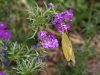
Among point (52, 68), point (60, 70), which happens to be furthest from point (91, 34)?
point (52, 68)

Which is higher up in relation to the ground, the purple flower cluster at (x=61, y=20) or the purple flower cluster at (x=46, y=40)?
the purple flower cluster at (x=61, y=20)

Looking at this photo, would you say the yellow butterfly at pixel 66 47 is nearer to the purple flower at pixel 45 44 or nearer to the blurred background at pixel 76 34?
the purple flower at pixel 45 44

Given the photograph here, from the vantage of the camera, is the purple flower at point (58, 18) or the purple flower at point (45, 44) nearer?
the purple flower at point (58, 18)

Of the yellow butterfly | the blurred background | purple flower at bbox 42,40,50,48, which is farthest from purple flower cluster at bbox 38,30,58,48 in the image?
the blurred background

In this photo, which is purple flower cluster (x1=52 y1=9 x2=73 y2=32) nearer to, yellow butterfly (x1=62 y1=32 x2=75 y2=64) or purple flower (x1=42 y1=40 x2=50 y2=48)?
yellow butterfly (x1=62 y1=32 x2=75 y2=64)

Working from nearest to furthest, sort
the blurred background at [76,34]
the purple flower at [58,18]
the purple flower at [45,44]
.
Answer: the purple flower at [58,18]
the purple flower at [45,44]
the blurred background at [76,34]

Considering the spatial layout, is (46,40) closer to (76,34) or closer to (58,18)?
(58,18)

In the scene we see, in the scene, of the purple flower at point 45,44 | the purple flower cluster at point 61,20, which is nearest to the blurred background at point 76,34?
the purple flower cluster at point 61,20

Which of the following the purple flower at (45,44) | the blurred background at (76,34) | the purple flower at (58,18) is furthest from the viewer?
the blurred background at (76,34)

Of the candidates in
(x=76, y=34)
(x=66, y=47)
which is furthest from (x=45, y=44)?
(x=76, y=34)
